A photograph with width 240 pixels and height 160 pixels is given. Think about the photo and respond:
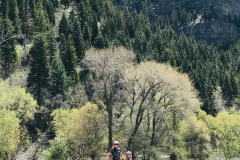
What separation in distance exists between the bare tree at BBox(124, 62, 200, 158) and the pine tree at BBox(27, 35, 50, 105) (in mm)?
28844

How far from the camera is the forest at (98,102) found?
46656mm

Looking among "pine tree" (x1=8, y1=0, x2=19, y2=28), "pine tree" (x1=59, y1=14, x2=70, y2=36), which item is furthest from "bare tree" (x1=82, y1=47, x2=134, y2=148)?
"pine tree" (x1=59, y1=14, x2=70, y2=36)

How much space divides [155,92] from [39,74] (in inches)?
1347

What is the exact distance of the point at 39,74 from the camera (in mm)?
73938

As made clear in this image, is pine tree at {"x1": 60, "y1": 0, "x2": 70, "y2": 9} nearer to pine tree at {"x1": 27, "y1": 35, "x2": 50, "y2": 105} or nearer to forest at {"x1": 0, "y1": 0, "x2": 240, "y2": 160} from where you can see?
forest at {"x1": 0, "y1": 0, "x2": 240, "y2": 160}

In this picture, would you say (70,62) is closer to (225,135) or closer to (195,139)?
(195,139)

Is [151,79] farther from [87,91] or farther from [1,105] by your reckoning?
[87,91]

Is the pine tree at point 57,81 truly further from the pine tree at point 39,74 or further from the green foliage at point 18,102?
the green foliage at point 18,102

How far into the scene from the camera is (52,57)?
89.6 m

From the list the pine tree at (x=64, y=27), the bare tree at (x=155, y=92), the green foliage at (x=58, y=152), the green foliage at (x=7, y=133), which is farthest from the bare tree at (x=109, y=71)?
the pine tree at (x=64, y=27)

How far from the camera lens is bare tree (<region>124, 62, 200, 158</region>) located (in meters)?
45.8

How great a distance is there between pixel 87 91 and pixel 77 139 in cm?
2823

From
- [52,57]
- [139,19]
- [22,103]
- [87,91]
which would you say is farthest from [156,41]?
[22,103]

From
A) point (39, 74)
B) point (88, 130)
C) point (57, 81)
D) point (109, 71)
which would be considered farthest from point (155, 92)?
point (39, 74)
